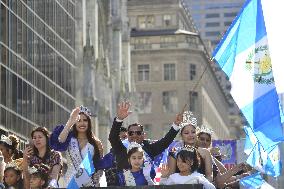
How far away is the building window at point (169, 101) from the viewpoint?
100438 millimetres

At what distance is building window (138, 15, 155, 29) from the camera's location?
367 ft

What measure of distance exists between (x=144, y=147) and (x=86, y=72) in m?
46.2

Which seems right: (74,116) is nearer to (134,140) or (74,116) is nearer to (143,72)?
(134,140)

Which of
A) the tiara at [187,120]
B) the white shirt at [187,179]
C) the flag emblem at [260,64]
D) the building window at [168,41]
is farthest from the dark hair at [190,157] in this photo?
the building window at [168,41]

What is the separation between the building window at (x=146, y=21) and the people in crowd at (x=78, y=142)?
98956 mm

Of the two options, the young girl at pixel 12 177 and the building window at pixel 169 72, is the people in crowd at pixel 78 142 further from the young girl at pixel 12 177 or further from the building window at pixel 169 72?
the building window at pixel 169 72

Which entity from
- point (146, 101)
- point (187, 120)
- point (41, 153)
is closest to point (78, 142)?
point (41, 153)

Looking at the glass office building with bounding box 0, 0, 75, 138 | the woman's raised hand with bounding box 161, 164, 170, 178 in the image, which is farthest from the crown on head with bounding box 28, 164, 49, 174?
the glass office building with bounding box 0, 0, 75, 138

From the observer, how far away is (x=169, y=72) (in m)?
102

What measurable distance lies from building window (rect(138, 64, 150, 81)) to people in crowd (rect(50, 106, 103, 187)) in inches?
3530

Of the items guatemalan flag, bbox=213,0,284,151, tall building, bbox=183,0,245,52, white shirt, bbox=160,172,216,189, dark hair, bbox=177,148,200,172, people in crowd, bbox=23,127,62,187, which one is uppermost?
tall building, bbox=183,0,245,52

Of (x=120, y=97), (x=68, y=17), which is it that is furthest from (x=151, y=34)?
(x=68, y=17)

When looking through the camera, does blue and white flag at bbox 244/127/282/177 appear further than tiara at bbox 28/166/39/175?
Yes

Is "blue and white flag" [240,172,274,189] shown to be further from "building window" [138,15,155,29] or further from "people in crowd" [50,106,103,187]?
"building window" [138,15,155,29]
